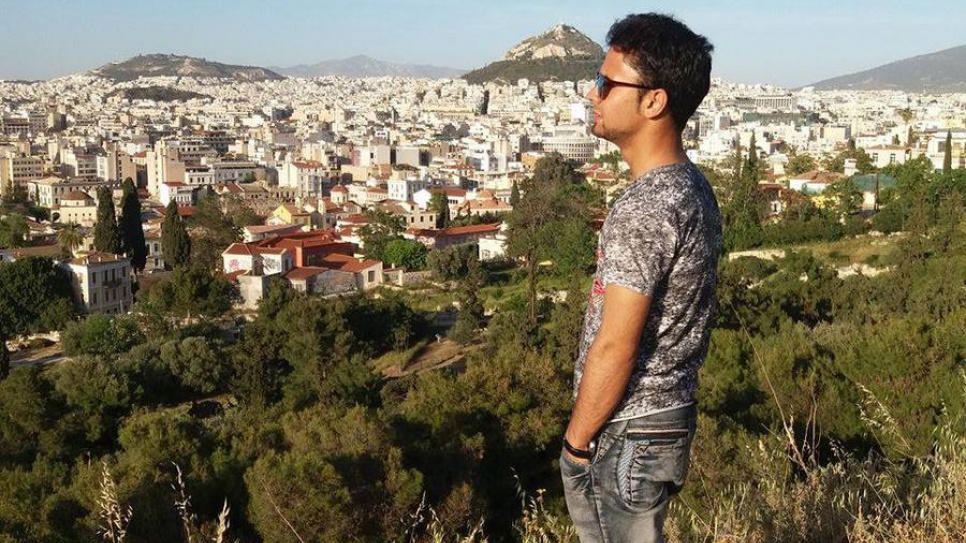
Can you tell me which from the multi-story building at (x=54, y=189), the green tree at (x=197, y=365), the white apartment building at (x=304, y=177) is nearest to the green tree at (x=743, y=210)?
the green tree at (x=197, y=365)

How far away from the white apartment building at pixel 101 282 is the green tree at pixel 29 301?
2.92ft

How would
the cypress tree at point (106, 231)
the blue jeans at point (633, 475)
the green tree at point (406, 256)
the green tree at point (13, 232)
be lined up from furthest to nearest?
the green tree at point (13, 232), the green tree at point (406, 256), the cypress tree at point (106, 231), the blue jeans at point (633, 475)

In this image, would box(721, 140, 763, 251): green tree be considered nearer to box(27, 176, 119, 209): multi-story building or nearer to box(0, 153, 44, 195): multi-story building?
box(27, 176, 119, 209): multi-story building

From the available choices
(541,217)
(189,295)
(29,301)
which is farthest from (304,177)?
(189,295)

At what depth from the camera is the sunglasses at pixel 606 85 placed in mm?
1643

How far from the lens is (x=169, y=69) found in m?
165

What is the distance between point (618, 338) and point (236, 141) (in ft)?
223

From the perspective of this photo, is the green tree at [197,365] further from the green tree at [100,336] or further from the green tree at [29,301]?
the green tree at [29,301]

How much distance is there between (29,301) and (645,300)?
2241 centimetres

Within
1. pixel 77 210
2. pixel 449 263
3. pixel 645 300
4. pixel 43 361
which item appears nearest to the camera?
pixel 645 300

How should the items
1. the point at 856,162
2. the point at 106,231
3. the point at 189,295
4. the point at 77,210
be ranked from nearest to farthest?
1. the point at 189,295
2. the point at 106,231
3. the point at 77,210
4. the point at 856,162

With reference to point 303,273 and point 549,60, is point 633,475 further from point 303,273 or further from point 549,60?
point 549,60

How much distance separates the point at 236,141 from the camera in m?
66.7

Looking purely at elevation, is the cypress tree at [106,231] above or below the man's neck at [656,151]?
below
